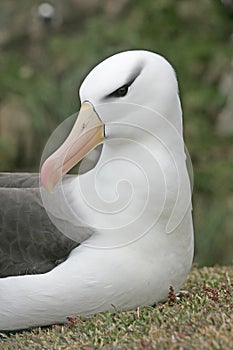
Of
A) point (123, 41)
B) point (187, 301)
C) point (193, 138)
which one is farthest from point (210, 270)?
point (123, 41)

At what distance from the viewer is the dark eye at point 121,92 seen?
306 cm

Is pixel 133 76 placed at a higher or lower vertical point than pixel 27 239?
higher

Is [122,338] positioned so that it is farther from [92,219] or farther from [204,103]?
[204,103]

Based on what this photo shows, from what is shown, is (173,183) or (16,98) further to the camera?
(16,98)

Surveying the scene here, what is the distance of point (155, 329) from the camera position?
2635mm

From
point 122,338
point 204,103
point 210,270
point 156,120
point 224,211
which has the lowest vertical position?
point 224,211

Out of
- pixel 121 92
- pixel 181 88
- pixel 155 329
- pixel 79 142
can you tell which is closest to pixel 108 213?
pixel 79 142

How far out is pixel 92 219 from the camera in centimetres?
308

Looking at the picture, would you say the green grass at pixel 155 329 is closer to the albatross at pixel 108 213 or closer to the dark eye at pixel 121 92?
the albatross at pixel 108 213

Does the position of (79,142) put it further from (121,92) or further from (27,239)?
(27,239)

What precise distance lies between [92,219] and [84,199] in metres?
0.10

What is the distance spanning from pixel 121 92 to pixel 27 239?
0.66 m

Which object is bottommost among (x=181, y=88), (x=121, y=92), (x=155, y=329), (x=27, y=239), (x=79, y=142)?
(x=181, y=88)

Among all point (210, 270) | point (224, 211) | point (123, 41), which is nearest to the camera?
point (210, 270)
